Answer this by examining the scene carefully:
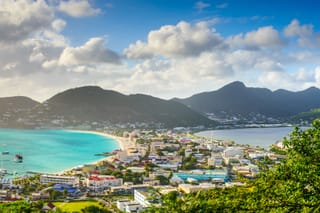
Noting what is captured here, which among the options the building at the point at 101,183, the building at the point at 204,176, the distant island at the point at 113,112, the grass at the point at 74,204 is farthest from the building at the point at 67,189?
the distant island at the point at 113,112

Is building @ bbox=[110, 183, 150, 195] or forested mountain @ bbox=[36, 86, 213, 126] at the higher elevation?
forested mountain @ bbox=[36, 86, 213, 126]

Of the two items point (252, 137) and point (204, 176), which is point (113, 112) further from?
point (204, 176)

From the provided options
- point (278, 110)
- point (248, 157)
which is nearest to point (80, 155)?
point (248, 157)

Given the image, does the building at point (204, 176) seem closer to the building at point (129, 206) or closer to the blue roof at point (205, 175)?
the blue roof at point (205, 175)

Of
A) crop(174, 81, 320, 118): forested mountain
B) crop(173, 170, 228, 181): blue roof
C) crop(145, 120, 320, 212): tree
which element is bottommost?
crop(173, 170, 228, 181): blue roof

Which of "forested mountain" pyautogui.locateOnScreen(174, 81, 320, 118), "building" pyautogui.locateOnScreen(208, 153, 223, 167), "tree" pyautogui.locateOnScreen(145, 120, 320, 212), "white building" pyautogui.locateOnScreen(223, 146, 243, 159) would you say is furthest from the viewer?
"forested mountain" pyautogui.locateOnScreen(174, 81, 320, 118)

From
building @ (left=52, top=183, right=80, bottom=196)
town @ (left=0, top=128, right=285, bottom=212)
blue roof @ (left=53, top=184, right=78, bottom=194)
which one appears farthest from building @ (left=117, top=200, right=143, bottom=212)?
blue roof @ (left=53, top=184, right=78, bottom=194)

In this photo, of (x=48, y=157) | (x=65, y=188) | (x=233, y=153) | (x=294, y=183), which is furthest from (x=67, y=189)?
(x=233, y=153)

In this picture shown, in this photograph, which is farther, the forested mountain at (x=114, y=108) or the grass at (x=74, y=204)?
the forested mountain at (x=114, y=108)

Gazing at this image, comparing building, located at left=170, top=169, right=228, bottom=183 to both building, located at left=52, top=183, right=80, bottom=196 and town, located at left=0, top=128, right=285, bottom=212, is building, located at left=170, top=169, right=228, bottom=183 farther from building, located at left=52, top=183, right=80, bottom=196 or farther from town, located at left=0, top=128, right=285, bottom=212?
building, located at left=52, top=183, right=80, bottom=196

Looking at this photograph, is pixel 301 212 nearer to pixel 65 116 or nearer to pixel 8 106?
pixel 65 116
